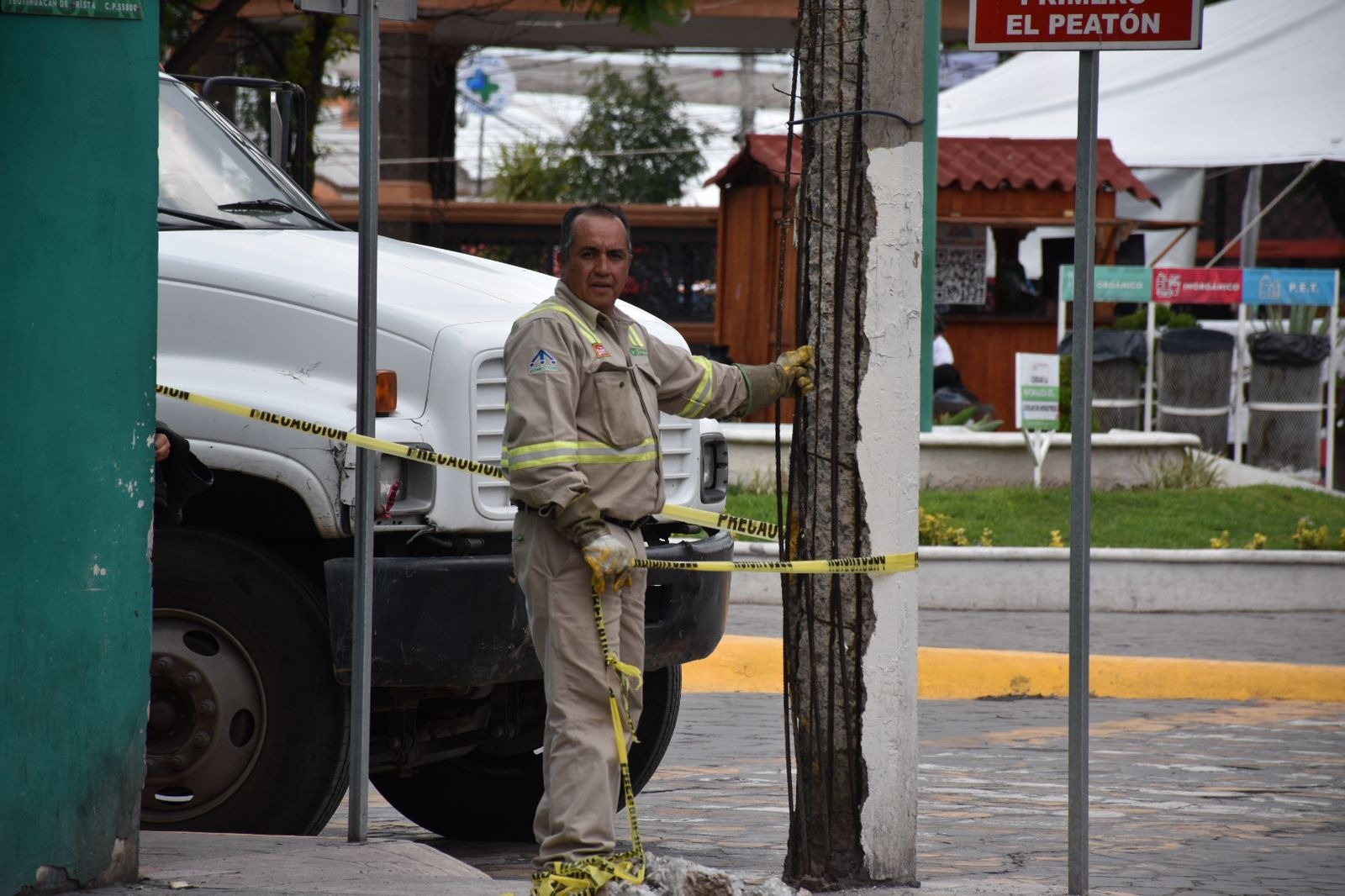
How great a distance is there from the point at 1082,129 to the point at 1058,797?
320 cm

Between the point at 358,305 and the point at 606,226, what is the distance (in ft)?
2.91

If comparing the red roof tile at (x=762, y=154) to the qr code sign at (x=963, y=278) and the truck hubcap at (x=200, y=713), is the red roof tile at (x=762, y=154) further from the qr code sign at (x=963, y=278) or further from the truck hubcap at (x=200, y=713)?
the truck hubcap at (x=200, y=713)

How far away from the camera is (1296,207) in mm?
30672

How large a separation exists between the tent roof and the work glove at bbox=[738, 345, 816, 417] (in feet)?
47.5

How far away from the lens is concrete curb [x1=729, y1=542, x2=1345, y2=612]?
1111 centimetres

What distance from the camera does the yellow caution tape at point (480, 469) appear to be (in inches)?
182

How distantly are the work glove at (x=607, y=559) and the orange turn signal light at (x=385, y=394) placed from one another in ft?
3.46

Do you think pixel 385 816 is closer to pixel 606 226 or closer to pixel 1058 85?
pixel 606 226

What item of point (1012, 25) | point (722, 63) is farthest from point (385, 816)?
point (722, 63)

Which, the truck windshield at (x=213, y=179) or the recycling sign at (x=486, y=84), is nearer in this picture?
the truck windshield at (x=213, y=179)

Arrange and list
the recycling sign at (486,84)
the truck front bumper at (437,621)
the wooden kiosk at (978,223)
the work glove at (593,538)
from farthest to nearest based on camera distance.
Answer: the recycling sign at (486,84), the wooden kiosk at (978,223), the truck front bumper at (437,621), the work glove at (593,538)

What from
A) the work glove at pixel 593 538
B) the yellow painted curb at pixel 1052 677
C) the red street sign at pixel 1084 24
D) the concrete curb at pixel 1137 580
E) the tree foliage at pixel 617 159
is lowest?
the yellow painted curb at pixel 1052 677

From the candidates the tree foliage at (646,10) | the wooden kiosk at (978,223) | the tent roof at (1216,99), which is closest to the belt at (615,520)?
the tree foliage at (646,10)

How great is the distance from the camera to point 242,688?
526 centimetres
